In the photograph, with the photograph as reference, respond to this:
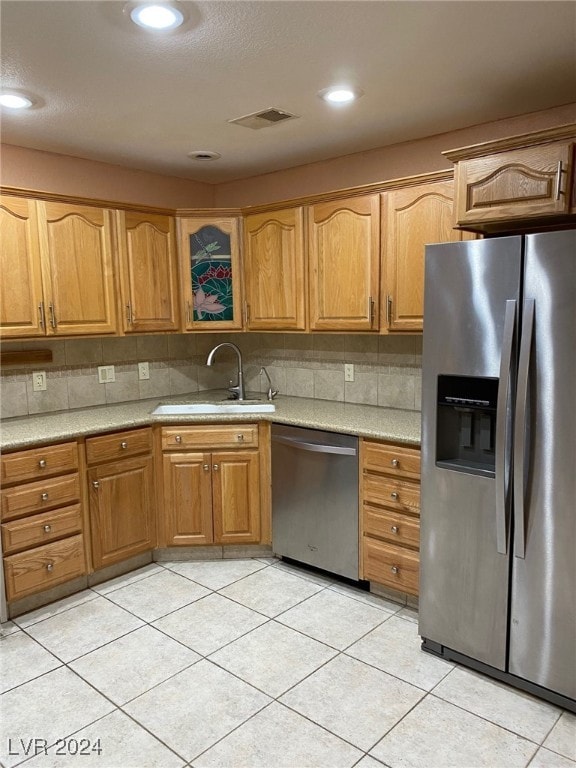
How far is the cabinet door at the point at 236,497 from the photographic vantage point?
3.38 m

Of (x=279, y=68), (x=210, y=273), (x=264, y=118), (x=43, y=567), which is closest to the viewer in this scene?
(x=279, y=68)

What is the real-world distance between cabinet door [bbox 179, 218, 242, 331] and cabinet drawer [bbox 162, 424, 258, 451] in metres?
0.74

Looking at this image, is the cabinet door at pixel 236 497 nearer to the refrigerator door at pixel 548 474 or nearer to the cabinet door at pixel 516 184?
the refrigerator door at pixel 548 474

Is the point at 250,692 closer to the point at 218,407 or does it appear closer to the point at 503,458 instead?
the point at 503,458

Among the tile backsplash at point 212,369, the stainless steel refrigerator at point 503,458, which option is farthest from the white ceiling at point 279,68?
the tile backsplash at point 212,369

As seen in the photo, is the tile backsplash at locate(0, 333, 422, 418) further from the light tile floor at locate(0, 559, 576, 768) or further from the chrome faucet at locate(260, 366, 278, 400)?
the light tile floor at locate(0, 559, 576, 768)

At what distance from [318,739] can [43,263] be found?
8.58 ft

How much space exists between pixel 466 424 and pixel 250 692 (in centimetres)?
138

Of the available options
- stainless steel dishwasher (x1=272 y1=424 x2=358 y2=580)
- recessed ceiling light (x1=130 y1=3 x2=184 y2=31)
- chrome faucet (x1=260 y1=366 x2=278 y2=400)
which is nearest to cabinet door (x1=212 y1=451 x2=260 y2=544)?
stainless steel dishwasher (x1=272 y1=424 x2=358 y2=580)

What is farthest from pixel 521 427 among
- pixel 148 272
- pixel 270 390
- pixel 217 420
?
pixel 148 272

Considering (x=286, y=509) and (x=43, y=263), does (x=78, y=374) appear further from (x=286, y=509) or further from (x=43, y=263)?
(x=286, y=509)

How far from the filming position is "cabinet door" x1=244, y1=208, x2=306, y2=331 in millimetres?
3416

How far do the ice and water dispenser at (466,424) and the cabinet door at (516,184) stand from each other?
688 mm

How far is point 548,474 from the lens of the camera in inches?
81.1
